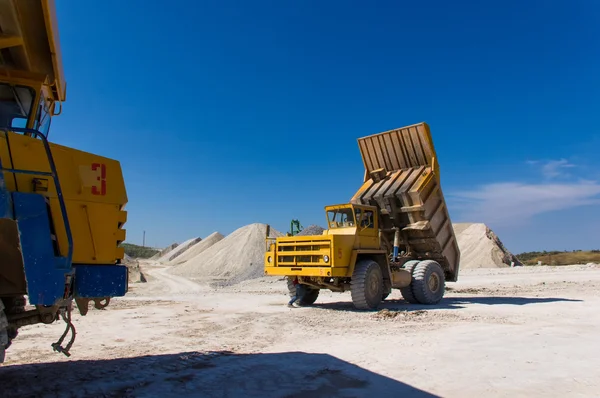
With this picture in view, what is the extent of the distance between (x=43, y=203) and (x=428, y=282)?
1159 centimetres

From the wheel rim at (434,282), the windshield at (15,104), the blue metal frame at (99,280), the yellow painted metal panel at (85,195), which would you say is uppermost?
the windshield at (15,104)

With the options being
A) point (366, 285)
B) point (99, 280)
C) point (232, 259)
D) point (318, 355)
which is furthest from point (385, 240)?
point (232, 259)

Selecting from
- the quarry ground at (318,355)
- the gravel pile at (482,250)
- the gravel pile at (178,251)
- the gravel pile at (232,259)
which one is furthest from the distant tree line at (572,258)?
the gravel pile at (178,251)

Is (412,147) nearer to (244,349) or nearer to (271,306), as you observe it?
(271,306)

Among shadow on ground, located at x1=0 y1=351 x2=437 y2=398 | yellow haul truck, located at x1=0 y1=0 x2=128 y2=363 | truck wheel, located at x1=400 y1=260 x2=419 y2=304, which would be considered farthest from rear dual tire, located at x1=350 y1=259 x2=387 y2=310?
yellow haul truck, located at x1=0 y1=0 x2=128 y2=363

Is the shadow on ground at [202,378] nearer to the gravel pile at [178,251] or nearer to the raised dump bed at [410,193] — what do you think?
the raised dump bed at [410,193]

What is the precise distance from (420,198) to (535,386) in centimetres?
836

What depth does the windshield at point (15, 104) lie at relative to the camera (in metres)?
4.35

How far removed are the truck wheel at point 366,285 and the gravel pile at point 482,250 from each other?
91.5 feet

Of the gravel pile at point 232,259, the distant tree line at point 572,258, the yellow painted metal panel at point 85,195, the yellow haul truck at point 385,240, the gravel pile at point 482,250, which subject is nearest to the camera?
the yellow painted metal panel at point 85,195

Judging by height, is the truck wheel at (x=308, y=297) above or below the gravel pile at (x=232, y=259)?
below

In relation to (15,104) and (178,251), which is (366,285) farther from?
(178,251)

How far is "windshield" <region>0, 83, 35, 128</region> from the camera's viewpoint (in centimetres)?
435

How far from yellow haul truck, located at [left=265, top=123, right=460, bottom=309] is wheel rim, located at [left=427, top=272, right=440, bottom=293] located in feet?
0.10
